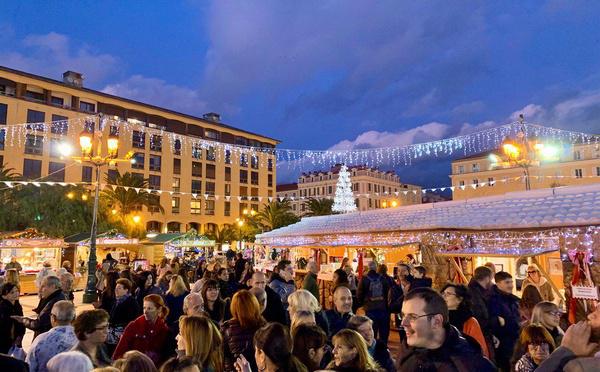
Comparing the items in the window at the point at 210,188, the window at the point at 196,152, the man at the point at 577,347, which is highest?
the window at the point at 196,152

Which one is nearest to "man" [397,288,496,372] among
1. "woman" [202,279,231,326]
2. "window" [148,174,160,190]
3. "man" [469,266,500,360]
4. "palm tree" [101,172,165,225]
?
"man" [469,266,500,360]

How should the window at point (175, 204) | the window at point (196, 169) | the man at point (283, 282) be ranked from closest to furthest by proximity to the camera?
the man at point (283, 282)
the window at point (175, 204)
the window at point (196, 169)

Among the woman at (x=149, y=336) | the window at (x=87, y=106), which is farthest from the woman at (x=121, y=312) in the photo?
the window at (x=87, y=106)

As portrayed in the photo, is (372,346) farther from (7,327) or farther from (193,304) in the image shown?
(7,327)

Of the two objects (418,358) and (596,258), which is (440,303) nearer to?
(418,358)

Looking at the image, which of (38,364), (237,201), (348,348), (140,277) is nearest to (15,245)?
(140,277)

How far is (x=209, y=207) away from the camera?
194 feet

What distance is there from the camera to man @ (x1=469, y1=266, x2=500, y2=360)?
194 inches

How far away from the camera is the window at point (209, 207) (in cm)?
5858

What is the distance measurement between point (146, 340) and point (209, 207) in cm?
5582

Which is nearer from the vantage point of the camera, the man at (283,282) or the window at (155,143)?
the man at (283,282)

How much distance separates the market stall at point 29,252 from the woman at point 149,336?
18.5 m

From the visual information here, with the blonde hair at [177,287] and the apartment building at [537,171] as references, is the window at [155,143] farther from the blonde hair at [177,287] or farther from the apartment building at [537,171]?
the blonde hair at [177,287]

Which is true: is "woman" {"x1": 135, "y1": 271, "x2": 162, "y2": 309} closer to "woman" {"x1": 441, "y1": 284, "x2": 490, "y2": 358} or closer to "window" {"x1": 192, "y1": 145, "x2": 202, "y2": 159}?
"woman" {"x1": 441, "y1": 284, "x2": 490, "y2": 358}
